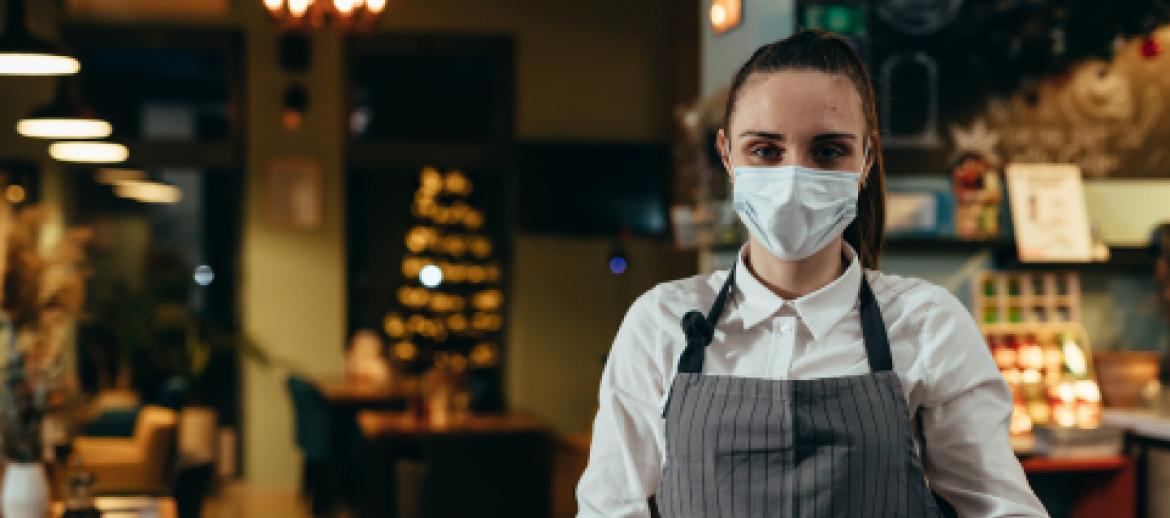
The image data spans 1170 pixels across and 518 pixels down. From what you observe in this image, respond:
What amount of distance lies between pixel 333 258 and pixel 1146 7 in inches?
262

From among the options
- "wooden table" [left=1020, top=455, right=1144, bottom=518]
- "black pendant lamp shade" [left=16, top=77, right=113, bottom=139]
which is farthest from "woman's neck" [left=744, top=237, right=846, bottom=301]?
"black pendant lamp shade" [left=16, top=77, right=113, bottom=139]

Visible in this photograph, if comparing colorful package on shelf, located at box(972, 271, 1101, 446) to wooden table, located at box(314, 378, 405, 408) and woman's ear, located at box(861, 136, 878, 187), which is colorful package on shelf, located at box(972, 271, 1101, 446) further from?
wooden table, located at box(314, 378, 405, 408)

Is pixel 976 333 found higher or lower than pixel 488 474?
higher

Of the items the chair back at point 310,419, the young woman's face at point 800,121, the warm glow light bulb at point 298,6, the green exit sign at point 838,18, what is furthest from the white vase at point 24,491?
the chair back at point 310,419

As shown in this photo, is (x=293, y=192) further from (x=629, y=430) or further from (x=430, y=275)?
(x=629, y=430)

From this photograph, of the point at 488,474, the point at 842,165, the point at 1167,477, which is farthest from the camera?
the point at 488,474

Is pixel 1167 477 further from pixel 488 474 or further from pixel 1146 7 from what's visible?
pixel 488 474

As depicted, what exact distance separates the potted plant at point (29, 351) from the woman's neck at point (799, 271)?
3.12 m

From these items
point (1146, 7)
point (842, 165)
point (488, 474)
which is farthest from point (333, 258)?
point (842, 165)

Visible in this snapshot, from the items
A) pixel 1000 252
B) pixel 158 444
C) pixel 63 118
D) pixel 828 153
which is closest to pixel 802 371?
pixel 828 153

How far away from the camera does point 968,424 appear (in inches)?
58.3

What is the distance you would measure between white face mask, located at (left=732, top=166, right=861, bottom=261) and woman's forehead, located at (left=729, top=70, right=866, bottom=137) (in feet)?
0.17

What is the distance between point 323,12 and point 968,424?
6479mm

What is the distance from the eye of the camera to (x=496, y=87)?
1038 cm
